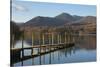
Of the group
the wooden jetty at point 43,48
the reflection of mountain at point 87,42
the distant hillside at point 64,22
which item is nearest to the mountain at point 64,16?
the distant hillside at point 64,22

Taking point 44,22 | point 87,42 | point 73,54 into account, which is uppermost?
point 44,22

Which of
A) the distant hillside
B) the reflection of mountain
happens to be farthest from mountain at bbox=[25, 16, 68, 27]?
the reflection of mountain

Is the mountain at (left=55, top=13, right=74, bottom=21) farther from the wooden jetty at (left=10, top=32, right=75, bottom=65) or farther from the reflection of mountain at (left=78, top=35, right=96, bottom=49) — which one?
the reflection of mountain at (left=78, top=35, right=96, bottom=49)

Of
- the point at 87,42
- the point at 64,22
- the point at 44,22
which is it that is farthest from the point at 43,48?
the point at 87,42

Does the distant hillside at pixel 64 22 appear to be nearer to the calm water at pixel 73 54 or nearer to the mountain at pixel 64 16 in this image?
the mountain at pixel 64 16

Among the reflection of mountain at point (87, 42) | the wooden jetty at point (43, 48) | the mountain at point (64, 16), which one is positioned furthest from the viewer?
the reflection of mountain at point (87, 42)

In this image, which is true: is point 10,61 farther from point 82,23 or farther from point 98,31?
point 98,31

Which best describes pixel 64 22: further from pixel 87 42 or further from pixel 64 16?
pixel 87 42
